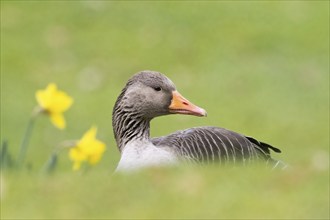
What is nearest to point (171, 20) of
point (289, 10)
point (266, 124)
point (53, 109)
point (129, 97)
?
point (289, 10)

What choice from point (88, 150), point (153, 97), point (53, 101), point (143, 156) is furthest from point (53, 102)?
point (153, 97)

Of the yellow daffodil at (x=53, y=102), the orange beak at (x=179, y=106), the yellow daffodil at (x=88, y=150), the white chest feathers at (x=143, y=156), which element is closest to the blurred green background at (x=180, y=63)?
the orange beak at (x=179, y=106)

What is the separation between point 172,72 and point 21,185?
1028 centimetres

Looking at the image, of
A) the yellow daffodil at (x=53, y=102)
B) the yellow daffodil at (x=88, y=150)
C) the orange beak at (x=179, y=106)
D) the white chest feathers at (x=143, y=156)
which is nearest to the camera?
the yellow daffodil at (x=88, y=150)

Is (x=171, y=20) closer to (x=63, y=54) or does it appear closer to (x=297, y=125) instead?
(x=63, y=54)

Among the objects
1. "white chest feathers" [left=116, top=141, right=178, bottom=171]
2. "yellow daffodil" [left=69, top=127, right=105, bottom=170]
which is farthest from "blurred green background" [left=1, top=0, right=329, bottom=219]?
"yellow daffodil" [left=69, top=127, right=105, bottom=170]

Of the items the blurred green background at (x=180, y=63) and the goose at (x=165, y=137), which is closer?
the goose at (x=165, y=137)

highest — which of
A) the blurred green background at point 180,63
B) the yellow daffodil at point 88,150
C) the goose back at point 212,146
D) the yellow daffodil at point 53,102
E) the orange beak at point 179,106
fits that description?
the blurred green background at point 180,63

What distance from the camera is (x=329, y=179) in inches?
255

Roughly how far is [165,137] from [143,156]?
0.58 meters

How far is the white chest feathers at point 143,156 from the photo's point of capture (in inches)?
322

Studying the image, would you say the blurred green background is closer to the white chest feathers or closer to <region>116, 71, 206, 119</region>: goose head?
<region>116, 71, 206, 119</region>: goose head

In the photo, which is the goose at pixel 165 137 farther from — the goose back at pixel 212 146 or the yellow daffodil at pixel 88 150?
the yellow daffodil at pixel 88 150

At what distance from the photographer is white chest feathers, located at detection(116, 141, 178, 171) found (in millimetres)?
8172
